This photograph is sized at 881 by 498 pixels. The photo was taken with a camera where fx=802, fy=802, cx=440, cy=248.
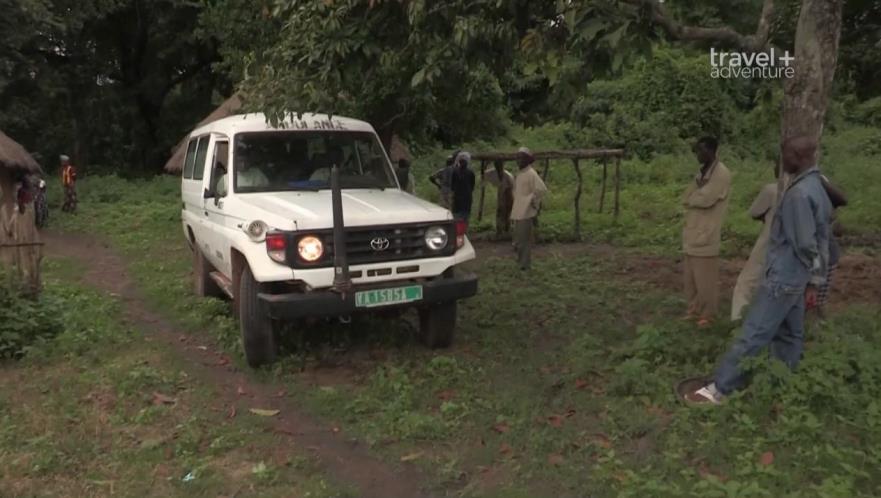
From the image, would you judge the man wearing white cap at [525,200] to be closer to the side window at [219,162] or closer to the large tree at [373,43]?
the large tree at [373,43]

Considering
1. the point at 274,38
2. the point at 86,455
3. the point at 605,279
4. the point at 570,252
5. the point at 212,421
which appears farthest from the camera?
the point at 570,252

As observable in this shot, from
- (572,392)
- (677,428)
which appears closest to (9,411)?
(572,392)

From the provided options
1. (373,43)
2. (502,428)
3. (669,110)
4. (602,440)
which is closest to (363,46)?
(373,43)

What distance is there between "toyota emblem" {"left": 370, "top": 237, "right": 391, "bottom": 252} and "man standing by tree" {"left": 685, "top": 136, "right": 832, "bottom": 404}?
2.57m

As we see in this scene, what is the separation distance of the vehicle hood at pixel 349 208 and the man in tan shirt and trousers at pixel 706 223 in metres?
2.24

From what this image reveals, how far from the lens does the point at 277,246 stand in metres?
5.88

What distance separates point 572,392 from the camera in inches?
225

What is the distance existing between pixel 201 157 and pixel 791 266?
20.3 ft

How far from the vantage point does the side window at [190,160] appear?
9.18m

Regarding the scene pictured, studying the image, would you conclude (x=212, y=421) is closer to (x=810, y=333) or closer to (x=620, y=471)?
(x=620, y=471)

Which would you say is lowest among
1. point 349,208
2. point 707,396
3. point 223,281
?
point 707,396

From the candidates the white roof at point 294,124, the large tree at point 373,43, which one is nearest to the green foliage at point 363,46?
the large tree at point 373,43

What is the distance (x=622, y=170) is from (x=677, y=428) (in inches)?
659

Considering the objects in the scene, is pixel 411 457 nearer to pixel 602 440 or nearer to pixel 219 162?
pixel 602 440
